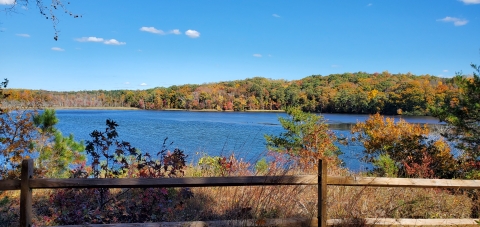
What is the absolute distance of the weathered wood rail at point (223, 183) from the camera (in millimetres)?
3633

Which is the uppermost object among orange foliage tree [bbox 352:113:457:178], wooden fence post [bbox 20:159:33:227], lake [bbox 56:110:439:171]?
wooden fence post [bbox 20:159:33:227]

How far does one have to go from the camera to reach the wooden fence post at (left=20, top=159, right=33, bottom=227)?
3.60 meters

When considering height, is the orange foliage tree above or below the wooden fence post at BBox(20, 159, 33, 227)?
below

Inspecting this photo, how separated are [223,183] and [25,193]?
202 centimetres

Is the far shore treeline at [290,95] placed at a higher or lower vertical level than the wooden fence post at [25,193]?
higher

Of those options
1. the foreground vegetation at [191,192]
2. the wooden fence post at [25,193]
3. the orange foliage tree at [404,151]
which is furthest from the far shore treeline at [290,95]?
the wooden fence post at [25,193]

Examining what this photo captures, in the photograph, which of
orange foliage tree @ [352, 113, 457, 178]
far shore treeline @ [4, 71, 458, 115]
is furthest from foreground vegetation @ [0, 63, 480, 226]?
far shore treeline @ [4, 71, 458, 115]

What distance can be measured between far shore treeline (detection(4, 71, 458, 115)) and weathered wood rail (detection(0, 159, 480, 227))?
31824 mm

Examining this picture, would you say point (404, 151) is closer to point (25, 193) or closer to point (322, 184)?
point (322, 184)

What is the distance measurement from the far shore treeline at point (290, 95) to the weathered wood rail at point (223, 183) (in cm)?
3182

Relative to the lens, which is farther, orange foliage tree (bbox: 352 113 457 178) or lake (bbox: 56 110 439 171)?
lake (bbox: 56 110 439 171)

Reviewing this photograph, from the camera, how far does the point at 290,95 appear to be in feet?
179

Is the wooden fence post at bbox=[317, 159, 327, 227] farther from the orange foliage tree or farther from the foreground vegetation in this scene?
the orange foliage tree

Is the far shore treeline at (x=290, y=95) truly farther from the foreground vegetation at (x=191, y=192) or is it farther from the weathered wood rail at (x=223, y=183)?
the weathered wood rail at (x=223, y=183)
